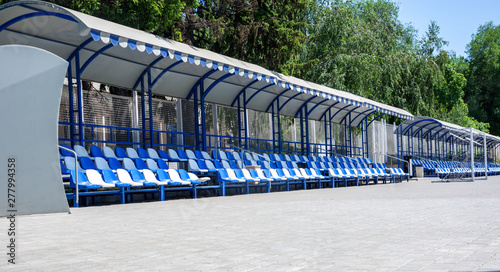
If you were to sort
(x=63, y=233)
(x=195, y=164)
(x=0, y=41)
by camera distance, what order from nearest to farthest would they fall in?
1. (x=63, y=233)
2. (x=0, y=41)
3. (x=195, y=164)

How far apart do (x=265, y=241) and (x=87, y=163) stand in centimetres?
818

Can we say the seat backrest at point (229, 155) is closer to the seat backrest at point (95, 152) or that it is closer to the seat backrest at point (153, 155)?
the seat backrest at point (153, 155)

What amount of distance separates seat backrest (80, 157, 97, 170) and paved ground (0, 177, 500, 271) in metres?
4.05

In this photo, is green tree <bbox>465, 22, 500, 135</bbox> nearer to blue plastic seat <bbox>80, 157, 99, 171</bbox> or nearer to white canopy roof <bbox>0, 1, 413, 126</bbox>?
white canopy roof <bbox>0, 1, 413, 126</bbox>

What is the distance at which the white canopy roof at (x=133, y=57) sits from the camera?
11945 mm

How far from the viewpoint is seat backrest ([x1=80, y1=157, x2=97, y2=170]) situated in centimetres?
1296

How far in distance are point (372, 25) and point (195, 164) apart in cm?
3400

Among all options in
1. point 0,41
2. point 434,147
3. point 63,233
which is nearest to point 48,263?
point 63,233

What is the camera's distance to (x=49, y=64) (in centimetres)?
640

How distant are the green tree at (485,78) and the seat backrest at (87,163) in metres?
68.2

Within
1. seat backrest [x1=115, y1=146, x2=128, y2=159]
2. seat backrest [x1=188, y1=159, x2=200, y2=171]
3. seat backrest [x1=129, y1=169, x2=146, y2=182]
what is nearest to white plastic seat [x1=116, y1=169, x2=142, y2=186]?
seat backrest [x1=129, y1=169, x2=146, y2=182]

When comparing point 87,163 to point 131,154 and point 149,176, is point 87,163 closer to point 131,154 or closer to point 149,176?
point 149,176

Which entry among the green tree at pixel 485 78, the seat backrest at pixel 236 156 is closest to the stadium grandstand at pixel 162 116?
the seat backrest at pixel 236 156

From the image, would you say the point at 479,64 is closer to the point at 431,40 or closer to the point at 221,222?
the point at 431,40
